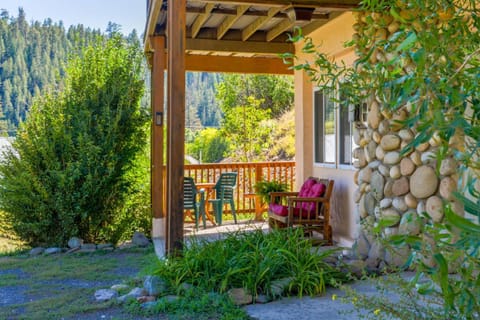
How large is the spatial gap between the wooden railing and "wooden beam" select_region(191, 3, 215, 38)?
3192mm

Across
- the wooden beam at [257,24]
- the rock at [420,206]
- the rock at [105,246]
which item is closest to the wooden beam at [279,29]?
the wooden beam at [257,24]

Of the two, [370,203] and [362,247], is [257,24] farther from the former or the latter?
[362,247]

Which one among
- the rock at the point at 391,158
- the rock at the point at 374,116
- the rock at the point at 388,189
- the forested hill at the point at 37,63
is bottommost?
the rock at the point at 388,189

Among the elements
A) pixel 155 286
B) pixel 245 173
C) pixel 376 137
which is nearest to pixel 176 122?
pixel 155 286

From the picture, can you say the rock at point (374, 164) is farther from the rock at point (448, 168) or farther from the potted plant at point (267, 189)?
the potted plant at point (267, 189)

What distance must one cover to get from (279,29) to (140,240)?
3.66 metres

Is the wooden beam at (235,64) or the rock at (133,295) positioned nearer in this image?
the rock at (133,295)

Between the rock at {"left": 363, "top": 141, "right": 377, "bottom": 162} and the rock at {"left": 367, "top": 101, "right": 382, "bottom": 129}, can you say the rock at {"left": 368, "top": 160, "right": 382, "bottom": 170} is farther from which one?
the rock at {"left": 367, "top": 101, "right": 382, "bottom": 129}

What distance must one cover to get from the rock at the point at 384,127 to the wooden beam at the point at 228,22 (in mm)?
2187

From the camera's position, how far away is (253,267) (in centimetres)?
434

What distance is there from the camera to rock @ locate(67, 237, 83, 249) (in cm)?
719

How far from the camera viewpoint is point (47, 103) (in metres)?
7.60

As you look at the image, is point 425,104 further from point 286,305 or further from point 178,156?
point 178,156

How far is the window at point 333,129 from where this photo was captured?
6.36m
